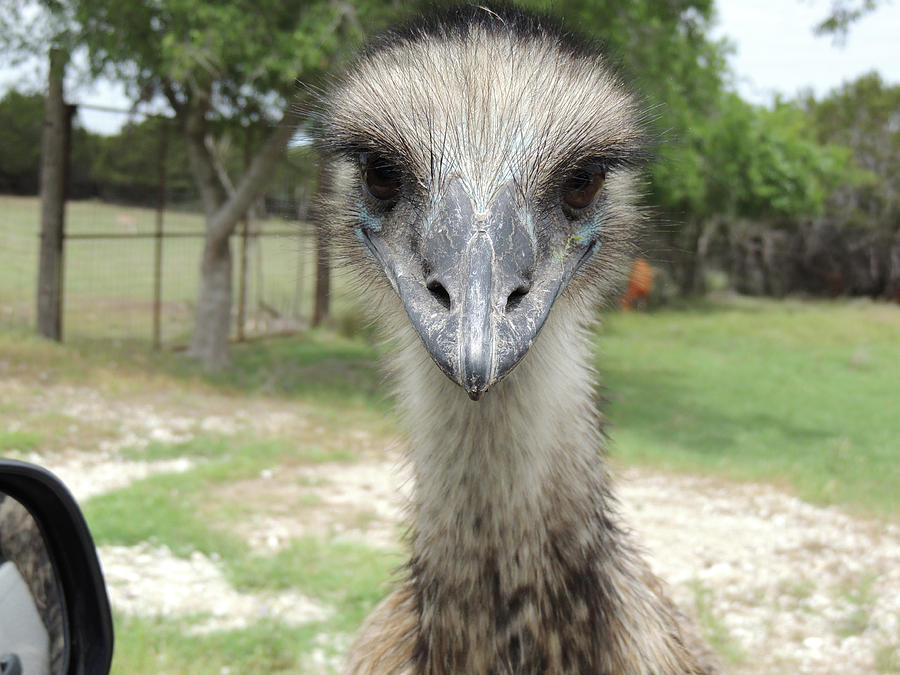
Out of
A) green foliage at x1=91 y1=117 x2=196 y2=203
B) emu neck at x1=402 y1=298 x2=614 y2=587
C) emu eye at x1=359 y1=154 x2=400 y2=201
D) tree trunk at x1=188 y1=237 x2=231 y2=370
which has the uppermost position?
green foliage at x1=91 y1=117 x2=196 y2=203

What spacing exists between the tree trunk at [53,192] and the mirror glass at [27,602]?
830 cm

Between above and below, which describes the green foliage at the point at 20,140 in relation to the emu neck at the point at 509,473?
above

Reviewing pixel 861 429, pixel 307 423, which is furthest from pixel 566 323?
pixel 861 429

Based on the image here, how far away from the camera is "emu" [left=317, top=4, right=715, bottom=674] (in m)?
1.48

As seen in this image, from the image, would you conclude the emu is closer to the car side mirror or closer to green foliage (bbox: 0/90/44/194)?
the car side mirror

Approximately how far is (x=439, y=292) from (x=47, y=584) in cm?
93

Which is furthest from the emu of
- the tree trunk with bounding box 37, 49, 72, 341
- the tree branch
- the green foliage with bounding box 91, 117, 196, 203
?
the green foliage with bounding box 91, 117, 196, 203

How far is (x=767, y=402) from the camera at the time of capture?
371 inches

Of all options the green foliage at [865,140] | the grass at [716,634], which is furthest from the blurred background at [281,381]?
the green foliage at [865,140]

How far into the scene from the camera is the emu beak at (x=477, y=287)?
1.25m

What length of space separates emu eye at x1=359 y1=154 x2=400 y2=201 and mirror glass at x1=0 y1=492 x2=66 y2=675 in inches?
33.8

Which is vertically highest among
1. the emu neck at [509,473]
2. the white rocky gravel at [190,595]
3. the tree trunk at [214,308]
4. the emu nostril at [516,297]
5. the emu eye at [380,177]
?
the emu eye at [380,177]

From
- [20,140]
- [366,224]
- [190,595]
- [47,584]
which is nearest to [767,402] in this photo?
A: [190,595]

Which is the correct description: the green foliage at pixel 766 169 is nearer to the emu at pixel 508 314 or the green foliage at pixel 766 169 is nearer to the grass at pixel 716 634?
the grass at pixel 716 634
